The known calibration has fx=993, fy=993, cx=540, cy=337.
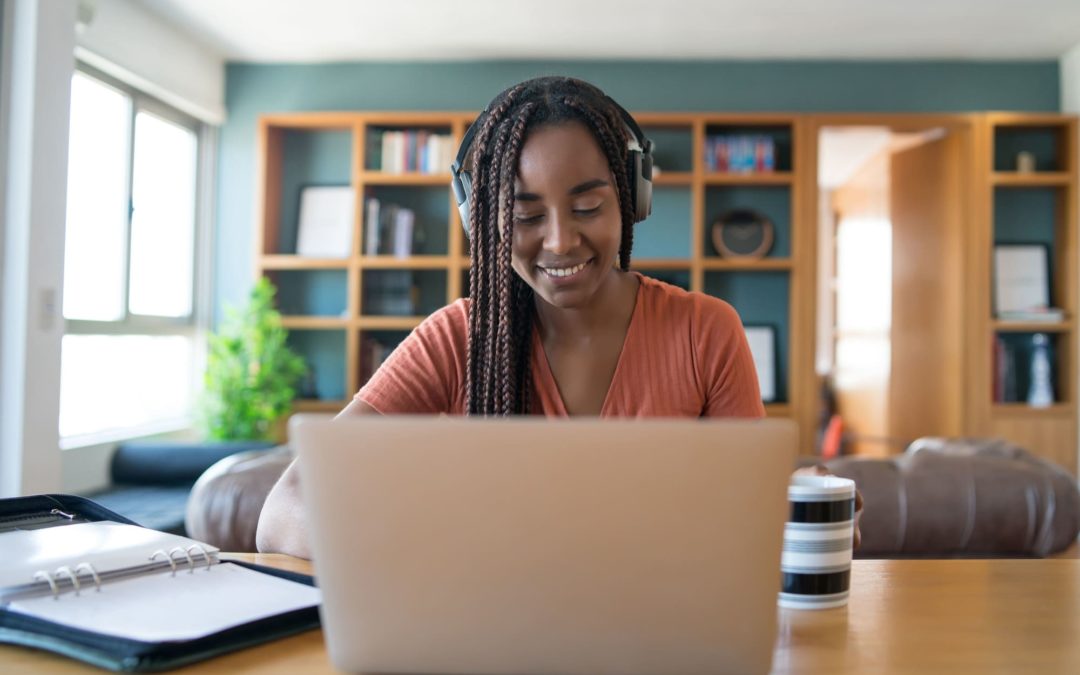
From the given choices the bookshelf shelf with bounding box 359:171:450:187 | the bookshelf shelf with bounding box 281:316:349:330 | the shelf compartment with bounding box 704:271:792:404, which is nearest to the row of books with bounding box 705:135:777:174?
the shelf compartment with bounding box 704:271:792:404

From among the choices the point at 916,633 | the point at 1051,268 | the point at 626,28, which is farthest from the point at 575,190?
the point at 1051,268

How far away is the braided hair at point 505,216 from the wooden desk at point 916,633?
413mm

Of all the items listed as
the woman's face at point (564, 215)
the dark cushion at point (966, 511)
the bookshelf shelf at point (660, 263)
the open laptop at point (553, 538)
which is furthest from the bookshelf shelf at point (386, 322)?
the open laptop at point (553, 538)

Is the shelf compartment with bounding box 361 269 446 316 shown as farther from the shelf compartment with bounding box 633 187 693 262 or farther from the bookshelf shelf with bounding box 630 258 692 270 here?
the shelf compartment with bounding box 633 187 693 262

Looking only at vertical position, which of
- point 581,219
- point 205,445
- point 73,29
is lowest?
point 205,445

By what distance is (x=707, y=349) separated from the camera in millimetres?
1329

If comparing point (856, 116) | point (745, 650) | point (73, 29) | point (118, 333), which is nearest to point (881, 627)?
point (745, 650)

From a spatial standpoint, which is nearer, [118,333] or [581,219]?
[581,219]

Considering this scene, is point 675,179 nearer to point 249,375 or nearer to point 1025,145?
point 1025,145

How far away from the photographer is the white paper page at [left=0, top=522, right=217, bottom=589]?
797 millimetres

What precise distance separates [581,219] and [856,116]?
14.5 ft

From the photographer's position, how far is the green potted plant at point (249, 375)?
16.0 feet

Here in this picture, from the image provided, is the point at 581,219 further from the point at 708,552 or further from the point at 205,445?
the point at 205,445

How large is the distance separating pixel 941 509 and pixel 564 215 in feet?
3.76
